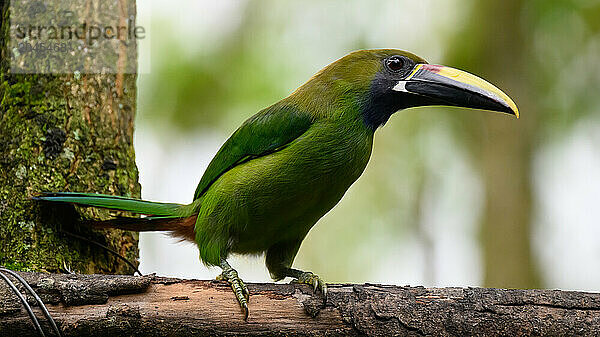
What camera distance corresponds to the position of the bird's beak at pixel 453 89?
3117 millimetres

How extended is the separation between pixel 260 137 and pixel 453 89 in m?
0.98

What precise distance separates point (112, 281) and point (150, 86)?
4730 millimetres

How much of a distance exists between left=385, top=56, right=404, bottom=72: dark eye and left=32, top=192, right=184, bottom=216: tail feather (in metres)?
1.32

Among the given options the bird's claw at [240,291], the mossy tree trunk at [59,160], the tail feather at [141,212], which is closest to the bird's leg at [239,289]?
the bird's claw at [240,291]

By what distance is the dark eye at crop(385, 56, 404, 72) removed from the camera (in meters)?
3.39

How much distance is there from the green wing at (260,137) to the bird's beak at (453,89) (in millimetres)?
534

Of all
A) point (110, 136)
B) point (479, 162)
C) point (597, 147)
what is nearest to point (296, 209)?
point (110, 136)

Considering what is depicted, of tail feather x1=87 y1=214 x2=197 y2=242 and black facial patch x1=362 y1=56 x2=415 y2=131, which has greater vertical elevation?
black facial patch x1=362 y1=56 x2=415 y2=131

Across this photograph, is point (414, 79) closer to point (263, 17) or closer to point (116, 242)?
point (116, 242)

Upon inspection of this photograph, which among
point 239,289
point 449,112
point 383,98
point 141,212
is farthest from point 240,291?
point 449,112

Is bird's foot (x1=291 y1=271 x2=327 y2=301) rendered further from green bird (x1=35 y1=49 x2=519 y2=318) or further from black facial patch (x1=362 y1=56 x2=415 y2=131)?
black facial patch (x1=362 y1=56 x2=415 y2=131)

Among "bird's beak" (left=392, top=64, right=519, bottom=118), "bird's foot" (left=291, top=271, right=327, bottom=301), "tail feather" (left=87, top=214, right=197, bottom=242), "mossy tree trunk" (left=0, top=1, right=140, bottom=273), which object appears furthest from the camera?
"tail feather" (left=87, top=214, right=197, bottom=242)

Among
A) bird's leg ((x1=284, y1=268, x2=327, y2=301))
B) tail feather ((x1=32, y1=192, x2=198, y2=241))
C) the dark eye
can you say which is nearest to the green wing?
tail feather ((x1=32, y1=192, x2=198, y2=241))

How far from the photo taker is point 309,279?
2953mm
